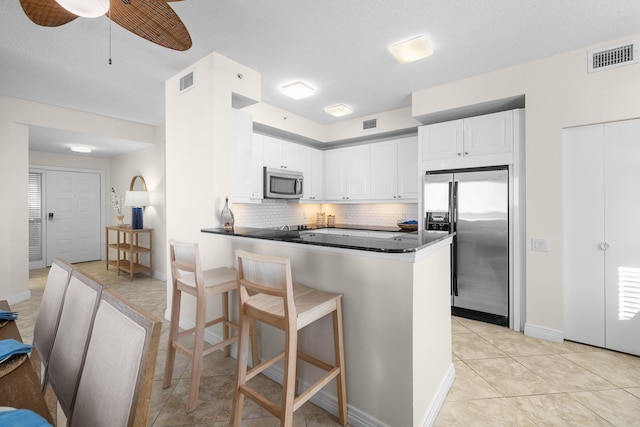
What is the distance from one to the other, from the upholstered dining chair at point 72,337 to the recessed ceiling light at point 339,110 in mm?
3603

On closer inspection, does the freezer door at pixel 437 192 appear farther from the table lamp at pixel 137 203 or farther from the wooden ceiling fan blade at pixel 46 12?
the table lamp at pixel 137 203

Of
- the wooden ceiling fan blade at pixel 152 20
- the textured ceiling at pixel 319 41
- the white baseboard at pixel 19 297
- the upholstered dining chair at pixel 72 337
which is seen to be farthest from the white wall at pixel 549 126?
the white baseboard at pixel 19 297

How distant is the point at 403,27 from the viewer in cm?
232

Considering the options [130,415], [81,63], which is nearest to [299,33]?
[81,63]

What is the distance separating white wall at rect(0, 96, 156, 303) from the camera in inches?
147

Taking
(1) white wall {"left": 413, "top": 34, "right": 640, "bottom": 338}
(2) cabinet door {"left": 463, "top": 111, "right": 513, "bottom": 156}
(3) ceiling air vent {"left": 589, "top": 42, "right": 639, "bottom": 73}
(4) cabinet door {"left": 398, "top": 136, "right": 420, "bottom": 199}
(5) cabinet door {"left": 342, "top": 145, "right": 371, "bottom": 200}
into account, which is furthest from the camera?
(5) cabinet door {"left": 342, "top": 145, "right": 371, "bottom": 200}

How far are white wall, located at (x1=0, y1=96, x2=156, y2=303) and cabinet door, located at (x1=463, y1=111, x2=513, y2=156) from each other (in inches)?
216

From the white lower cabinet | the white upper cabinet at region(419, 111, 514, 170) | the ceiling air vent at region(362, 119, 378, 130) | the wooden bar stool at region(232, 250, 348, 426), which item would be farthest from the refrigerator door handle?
the wooden bar stool at region(232, 250, 348, 426)

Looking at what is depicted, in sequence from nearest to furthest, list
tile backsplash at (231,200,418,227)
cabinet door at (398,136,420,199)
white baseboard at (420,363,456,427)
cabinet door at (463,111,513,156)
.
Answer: white baseboard at (420,363,456,427) < cabinet door at (463,111,513,156) < cabinet door at (398,136,420,199) < tile backsplash at (231,200,418,227)

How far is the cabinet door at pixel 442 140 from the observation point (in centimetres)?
339

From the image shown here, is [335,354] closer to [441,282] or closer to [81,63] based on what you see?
[441,282]

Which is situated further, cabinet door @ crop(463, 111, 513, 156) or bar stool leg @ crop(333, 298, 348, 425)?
cabinet door @ crop(463, 111, 513, 156)

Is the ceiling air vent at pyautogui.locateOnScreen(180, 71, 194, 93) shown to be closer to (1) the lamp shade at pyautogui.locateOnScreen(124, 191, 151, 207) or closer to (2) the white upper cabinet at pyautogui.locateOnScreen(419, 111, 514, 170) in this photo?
(2) the white upper cabinet at pyautogui.locateOnScreen(419, 111, 514, 170)

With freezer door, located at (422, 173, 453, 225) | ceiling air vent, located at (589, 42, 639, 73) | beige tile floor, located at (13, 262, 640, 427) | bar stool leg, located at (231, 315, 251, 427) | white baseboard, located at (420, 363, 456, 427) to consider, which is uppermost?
ceiling air vent, located at (589, 42, 639, 73)
